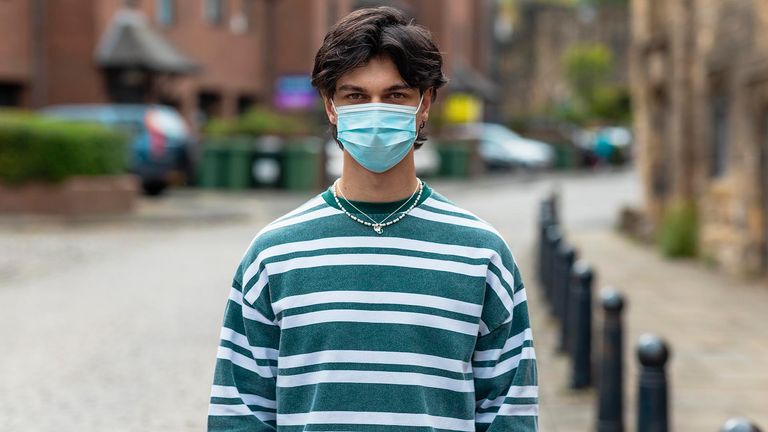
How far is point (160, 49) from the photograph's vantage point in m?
29.9

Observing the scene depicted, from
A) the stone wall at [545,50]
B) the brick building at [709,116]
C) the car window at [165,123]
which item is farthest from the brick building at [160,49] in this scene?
the stone wall at [545,50]

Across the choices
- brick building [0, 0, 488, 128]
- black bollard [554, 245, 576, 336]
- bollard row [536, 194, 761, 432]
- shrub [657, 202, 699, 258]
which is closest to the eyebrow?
bollard row [536, 194, 761, 432]

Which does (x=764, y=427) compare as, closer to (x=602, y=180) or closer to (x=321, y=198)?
(x=321, y=198)

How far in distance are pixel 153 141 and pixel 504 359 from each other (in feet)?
67.9

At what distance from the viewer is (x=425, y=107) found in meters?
2.51

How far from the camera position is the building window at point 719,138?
1561 centimetres

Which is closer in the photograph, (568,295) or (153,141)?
(568,295)

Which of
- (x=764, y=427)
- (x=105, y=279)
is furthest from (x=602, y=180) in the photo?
(x=764, y=427)

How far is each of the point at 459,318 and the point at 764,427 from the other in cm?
480

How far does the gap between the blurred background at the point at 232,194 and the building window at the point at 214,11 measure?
0.09m

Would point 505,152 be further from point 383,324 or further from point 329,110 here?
point 383,324

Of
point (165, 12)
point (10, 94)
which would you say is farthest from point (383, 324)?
point (165, 12)

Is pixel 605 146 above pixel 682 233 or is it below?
below

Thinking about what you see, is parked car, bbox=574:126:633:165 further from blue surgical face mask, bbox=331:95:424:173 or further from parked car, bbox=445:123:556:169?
blue surgical face mask, bbox=331:95:424:173
